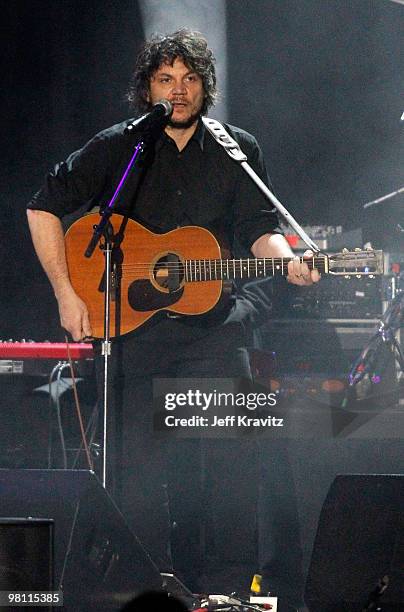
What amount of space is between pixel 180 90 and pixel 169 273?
0.75m

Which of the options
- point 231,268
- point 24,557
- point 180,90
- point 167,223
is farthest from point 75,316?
point 24,557

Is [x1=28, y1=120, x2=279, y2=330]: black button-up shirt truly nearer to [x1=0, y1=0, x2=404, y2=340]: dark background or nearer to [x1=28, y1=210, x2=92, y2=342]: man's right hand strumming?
[x1=28, y1=210, x2=92, y2=342]: man's right hand strumming

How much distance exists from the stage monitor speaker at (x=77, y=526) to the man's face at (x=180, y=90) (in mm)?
1721

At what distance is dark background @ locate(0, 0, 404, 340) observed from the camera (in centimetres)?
454

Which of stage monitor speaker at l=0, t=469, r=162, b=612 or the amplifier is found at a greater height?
the amplifier

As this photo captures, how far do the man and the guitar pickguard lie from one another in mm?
54

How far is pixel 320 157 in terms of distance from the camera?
4742 millimetres

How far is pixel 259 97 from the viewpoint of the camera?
468 cm

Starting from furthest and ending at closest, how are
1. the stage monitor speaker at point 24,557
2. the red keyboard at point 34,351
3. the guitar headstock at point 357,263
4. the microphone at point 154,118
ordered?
the red keyboard at point 34,351 → the guitar headstock at point 357,263 → the microphone at point 154,118 → the stage monitor speaker at point 24,557

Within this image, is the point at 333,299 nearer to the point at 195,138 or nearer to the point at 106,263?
the point at 195,138

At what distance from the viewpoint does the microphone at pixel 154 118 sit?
10.9ft

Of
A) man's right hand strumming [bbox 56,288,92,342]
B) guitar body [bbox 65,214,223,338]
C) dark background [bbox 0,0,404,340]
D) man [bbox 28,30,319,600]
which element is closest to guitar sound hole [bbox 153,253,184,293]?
guitar body [bbox 65,214,223,338]

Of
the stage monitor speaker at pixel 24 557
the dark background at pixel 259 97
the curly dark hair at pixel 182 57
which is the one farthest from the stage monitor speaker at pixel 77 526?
the dark background at pixel 259 97

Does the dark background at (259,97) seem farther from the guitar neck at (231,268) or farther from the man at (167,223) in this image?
the guitar neck at (231,268)
